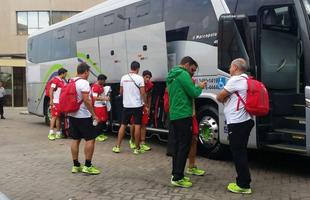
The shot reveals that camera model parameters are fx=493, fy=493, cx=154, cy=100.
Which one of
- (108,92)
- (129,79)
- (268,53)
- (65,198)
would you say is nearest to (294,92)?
(268,53)

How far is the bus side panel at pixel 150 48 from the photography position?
1023cm

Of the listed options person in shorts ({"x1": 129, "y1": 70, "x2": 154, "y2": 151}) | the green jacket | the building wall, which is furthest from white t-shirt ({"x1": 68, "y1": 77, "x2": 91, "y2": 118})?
the building wall

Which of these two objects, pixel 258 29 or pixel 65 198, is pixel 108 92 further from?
pixel 65 198

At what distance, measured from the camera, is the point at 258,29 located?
7898 millimetres

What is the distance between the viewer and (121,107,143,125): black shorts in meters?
9.65

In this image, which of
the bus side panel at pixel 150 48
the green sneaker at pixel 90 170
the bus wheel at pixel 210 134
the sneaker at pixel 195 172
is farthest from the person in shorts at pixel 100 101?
the sneaker at pixel 195 172

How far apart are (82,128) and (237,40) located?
2.79m

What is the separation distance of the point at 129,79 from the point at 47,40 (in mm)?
7811

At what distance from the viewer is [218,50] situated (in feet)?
26.2

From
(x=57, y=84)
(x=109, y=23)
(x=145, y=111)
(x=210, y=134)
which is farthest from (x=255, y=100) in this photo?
(x=57, y=84)

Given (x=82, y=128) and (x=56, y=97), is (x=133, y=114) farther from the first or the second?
(x=56, y=97)

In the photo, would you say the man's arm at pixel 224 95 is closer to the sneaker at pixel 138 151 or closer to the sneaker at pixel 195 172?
the sneaker at pixel 195 172

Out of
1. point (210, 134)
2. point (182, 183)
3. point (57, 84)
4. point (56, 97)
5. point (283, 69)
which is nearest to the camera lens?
point (182, 183)

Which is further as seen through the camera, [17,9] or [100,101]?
[17,9]
